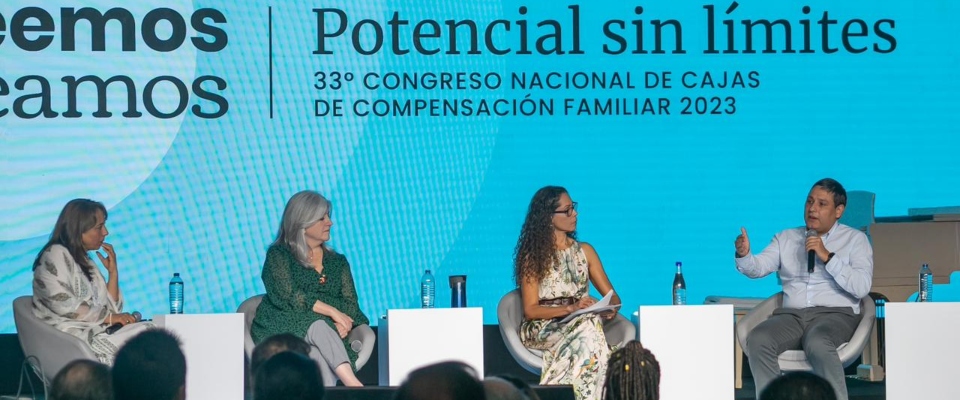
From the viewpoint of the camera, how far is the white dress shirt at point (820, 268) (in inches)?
249

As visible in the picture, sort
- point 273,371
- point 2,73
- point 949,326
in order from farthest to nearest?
point 2,73 → point 949,326 → point 273,371

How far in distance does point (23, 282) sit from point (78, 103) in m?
1.05

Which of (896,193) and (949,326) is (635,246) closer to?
(896,193)

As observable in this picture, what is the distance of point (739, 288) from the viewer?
779 cm

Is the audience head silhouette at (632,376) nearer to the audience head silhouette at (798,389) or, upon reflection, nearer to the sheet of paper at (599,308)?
the audience head silhouette at (798,389)

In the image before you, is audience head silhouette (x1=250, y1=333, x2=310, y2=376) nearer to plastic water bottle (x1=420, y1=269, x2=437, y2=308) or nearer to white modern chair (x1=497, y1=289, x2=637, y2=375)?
white modern chair (x1=497, y1=289, x2=637, y2=375)

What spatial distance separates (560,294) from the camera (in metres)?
6.42

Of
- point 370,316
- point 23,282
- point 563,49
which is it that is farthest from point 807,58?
point 23,282

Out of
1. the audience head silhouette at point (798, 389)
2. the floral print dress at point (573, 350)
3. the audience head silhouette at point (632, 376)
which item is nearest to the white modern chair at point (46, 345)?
the floral print dress at point (573, 350)

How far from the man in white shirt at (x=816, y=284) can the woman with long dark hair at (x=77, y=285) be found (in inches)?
114

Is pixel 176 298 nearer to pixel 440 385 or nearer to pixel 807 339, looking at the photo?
pixel 807 339

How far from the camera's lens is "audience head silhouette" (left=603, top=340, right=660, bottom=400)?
350 centimetres

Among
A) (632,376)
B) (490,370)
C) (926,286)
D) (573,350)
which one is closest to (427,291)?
(573,350)

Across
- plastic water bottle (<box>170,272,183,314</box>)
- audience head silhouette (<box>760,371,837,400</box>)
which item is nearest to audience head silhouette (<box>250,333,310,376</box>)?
audience head silhouette (<box>760,371,837,400</box>)
